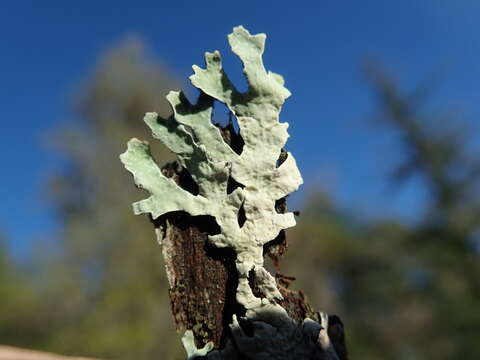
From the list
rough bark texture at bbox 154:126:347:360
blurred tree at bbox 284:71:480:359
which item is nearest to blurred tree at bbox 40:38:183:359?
blurred tree at bbox 284:71:480:359

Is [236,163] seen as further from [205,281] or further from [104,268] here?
[104,268]

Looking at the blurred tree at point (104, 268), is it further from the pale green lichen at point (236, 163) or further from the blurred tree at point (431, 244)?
the pale green lichen at point (236, 163)

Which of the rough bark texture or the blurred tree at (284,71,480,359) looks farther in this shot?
the blurred tree at (284,71,480,359)

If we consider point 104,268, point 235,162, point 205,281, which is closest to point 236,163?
point 235,162

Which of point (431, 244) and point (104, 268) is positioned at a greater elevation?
point (104, 268)

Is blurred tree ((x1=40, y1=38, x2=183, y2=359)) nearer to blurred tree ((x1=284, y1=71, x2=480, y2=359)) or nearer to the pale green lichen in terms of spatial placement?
blurred tree ((x1=284, y1=71, x2=480, y2=359))
